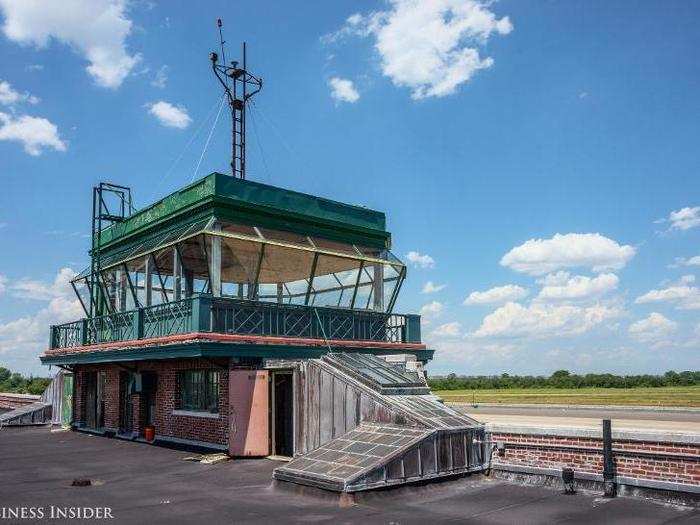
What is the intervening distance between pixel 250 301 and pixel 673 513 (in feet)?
38.6

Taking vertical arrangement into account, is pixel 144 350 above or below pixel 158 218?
below

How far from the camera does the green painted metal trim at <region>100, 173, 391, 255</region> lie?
19.2 meters

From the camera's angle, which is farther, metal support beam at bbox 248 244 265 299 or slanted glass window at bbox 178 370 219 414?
metal support beam at bbox 248 244 265 299

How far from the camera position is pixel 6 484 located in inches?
554

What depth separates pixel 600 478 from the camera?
1227 centimetres

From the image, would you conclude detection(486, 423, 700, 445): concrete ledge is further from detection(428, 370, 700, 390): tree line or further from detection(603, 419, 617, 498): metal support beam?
detection(428, 370, 700, 390): tree line

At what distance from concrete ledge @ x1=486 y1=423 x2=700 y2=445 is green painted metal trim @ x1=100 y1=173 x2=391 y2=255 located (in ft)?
31.7

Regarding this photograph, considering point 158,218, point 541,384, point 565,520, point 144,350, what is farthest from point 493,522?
point 541,384

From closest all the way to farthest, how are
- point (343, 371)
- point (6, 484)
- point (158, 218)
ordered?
point (6, 484) → point (343, 371) → point (158, 218)

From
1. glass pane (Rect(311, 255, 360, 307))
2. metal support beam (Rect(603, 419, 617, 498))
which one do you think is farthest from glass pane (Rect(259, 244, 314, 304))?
metal support beam (Rect(603, 419, 617, 498))

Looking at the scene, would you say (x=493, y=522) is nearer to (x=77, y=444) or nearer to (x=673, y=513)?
(x=673, y=513)

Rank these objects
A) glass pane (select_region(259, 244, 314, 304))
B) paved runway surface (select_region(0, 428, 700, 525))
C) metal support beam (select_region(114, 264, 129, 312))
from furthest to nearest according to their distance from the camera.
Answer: metal support beam (select_region(114, 264, 129, 312)), glass pane (select_region(259, 244, 314, 304)), paved runway surface (select_region(0, 428, 700, 525))

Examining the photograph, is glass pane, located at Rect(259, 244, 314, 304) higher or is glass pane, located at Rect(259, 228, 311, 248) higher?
glass pane, located at Rect(259, 228, 311, 248)

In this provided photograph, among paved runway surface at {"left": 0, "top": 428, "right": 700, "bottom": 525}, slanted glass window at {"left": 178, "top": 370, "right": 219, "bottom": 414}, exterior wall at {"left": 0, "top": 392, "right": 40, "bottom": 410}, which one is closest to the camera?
paved runway surface at {"left": 0, "top": 428, "right": 700, "bottom": 525}
